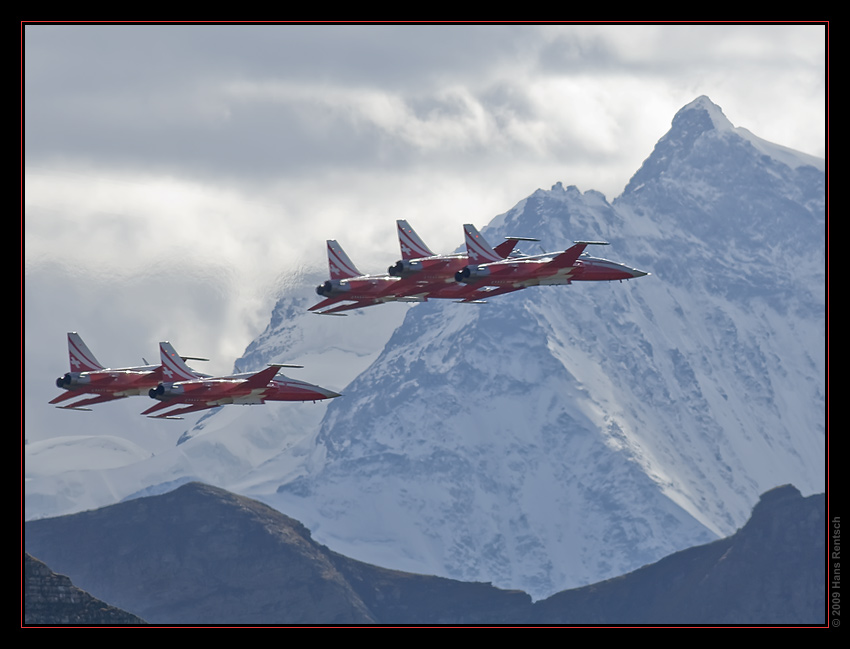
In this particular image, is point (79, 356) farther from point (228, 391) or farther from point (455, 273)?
point (455, 273)

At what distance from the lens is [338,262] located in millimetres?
180125

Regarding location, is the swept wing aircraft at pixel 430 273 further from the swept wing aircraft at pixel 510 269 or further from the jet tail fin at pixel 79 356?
the jet tail fin at pixel 79 356

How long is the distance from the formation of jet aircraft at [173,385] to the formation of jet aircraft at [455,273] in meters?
8.70

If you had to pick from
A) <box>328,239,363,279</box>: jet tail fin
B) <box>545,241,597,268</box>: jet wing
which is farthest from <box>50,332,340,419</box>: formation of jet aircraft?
<box>545,241,597,268</box>: jet wing

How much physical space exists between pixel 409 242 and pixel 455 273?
356 inches

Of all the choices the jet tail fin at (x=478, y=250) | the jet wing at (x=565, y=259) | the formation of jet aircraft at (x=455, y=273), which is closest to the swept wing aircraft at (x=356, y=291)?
the formation of jet aircraft at (x=455, y=273)

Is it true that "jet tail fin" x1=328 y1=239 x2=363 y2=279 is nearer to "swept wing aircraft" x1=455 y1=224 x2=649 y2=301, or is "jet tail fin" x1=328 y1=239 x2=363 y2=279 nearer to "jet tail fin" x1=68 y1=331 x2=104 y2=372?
"swept wing aircraft" x1=455 y1=224 x2=649 y2=301

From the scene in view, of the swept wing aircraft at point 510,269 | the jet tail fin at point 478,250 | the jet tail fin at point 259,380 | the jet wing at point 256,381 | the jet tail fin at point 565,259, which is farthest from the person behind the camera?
the jet tail fin at point 478,250

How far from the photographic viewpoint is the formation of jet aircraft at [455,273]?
171 metres

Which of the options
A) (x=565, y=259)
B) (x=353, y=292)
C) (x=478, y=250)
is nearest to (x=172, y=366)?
(x=353, y=292)
